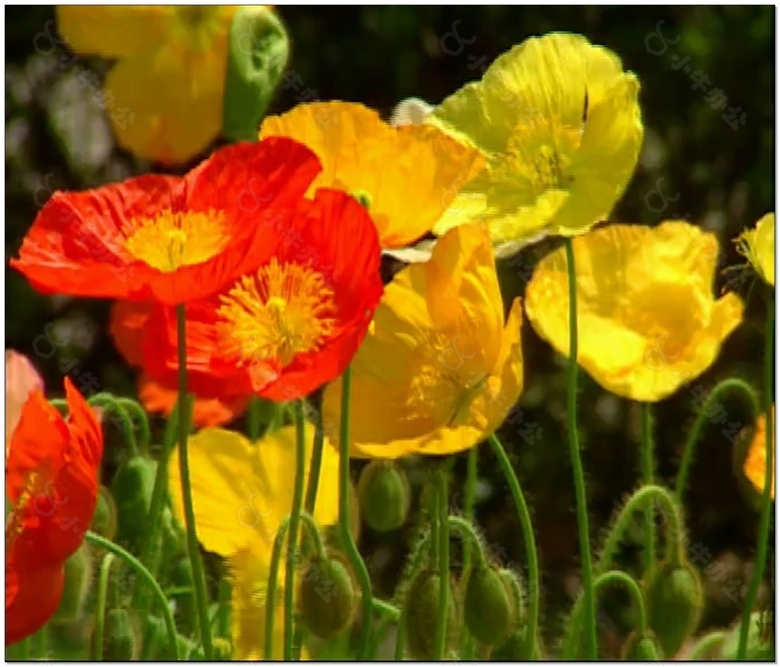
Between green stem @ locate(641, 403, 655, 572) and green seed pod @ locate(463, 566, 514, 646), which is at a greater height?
green stem @ locate(641, 403, 655, 572)

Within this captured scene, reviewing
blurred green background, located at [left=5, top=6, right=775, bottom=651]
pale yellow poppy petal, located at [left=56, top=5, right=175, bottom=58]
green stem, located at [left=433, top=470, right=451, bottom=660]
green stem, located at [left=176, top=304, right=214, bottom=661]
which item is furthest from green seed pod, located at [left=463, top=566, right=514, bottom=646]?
blurred green background, located at [left=5, top=6, right=775, bottom=651]

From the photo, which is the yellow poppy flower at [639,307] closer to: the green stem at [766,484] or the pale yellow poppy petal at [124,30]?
the green stem at [766,484]

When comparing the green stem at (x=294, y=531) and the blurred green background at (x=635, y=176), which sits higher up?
the blurred green background at (x=635, y=176)

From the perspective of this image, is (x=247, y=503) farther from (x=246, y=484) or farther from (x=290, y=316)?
(x=290, y=316)

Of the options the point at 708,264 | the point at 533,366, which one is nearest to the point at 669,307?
the point at 708,264

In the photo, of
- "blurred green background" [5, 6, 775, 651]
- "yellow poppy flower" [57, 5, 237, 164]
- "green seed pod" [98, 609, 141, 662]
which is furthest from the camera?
"blurred green background" [5, 6, 775, 651]

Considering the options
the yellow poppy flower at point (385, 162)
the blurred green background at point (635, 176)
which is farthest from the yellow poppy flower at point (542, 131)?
the blurred green background at point (635, 176)

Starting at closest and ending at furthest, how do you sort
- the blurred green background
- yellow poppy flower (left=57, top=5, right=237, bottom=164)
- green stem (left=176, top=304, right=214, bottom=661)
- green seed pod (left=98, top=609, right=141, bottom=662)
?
1. green stem (left=176, top=304, right=214, bottom=661)
2. green seed pod (left=98, top=609, right=141, bottom=662)
3. yellow poppy flower (left=57, top=5, right=237, bottom=164)
4. the blurred green background

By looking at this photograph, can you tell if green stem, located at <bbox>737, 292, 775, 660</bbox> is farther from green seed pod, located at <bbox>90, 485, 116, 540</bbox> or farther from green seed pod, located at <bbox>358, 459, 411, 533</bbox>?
green seed pod, located at <bbox>90, 485, 116, 540</bbox>
